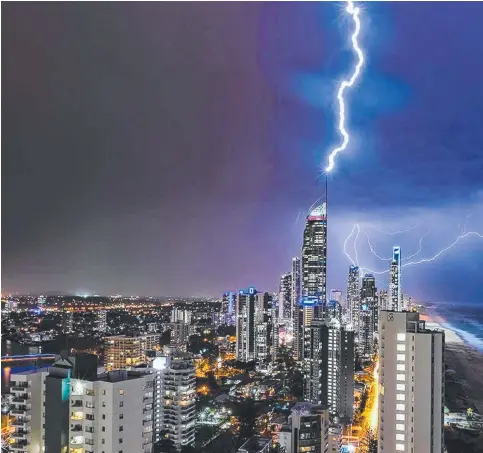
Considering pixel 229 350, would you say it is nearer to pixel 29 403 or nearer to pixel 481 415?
pixel 481 415

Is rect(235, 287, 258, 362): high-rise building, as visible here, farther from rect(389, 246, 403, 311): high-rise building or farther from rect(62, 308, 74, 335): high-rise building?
rect(389, 246, 403, 311): high-rise building

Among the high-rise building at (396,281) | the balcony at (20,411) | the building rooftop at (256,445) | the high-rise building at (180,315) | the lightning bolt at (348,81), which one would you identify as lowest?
the building rooftop at (256,445)

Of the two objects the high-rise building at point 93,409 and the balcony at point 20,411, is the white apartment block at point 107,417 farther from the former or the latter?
the balcony at point 20,411

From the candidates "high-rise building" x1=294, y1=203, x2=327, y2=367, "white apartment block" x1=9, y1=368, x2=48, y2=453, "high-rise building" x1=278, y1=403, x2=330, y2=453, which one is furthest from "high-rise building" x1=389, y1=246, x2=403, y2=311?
"high-rise building" x1=294, y1=203, x2=327, y2=367

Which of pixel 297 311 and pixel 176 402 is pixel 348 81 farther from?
pixel 297 311

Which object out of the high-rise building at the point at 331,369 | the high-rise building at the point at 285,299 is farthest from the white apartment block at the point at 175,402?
the high-rise building at the point at 285,299

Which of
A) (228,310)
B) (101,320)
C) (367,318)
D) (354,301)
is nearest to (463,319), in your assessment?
(367,318)

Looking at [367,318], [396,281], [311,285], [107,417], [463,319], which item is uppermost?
[396,281]
